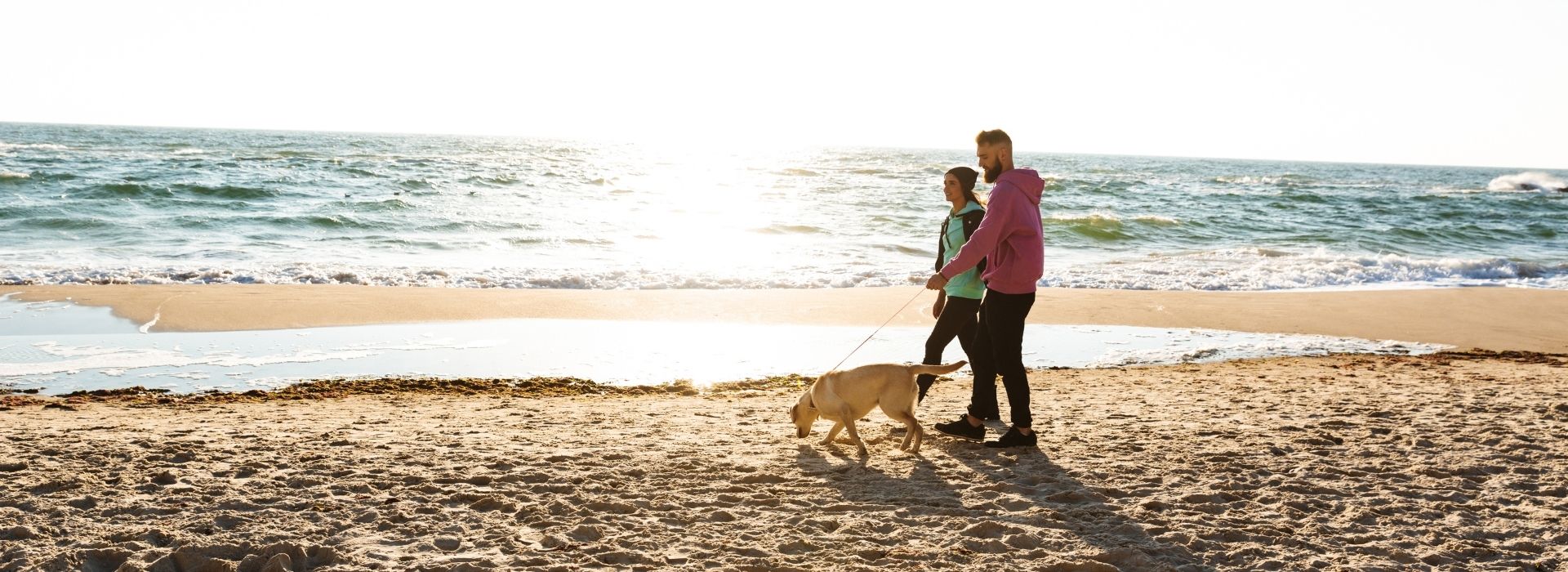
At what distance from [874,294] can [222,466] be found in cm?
812

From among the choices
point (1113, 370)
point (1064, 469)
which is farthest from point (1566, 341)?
point (1064, 469)

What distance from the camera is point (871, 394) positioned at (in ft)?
15.5

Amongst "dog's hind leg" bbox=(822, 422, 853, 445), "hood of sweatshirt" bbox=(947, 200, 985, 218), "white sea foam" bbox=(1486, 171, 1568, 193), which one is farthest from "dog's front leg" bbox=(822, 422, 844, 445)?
"white sea foam" bbox=(1486, 171, 1568, 193)

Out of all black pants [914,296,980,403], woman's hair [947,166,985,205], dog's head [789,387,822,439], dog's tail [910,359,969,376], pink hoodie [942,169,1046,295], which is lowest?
→ dog's head [789,387,822,439]

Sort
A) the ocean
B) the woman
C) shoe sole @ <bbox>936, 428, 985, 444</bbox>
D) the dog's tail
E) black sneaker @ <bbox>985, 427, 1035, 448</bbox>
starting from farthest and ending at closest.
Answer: the ocean
shoe sole @ <bbox>936, 428, 985, 444</bbox>
the woman
black sneaker @ <bbox>985, 427, 1035, 448</bbox>
the dog's tail

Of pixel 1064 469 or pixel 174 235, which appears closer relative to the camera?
pixel 1064 469

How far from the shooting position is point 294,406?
227 inches

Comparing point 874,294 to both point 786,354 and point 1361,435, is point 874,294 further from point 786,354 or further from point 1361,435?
point 1361,435

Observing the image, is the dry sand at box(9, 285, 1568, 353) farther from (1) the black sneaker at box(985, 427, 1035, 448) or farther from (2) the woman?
(1) the black sneaker at box(985, 427, 1035, 448)

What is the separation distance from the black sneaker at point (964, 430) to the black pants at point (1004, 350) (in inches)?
3.1

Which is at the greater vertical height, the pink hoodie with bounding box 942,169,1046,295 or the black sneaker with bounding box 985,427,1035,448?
the pink hoodie with bounding box 942,169,1046,295

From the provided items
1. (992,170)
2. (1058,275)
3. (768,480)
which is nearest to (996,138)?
(992,170)

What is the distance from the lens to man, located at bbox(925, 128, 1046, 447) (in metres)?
4.46

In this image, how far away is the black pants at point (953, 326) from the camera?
16.7ft
